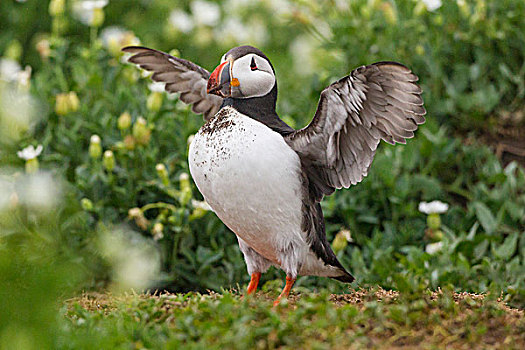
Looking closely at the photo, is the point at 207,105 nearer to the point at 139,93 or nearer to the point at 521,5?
the point at 139,93

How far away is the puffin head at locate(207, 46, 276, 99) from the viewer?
2.91 metres

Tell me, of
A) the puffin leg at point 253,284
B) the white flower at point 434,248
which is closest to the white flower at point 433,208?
the white flower at point 434,248

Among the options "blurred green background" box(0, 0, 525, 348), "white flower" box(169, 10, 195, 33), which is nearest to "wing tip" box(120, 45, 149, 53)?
"blurred green background" box(0, 0, 525, 348)

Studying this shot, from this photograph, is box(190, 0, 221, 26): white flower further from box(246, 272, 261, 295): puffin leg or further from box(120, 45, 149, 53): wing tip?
box(246, 272, 261, 295): puffin leg

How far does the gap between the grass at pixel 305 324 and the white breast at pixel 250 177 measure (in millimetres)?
359

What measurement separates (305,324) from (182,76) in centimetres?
177

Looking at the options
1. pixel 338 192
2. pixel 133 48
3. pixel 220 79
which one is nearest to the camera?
pixel 220 79

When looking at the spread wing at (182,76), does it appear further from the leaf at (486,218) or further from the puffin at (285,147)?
the leaf at (486,218)

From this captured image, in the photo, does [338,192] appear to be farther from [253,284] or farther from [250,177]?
[250,177]

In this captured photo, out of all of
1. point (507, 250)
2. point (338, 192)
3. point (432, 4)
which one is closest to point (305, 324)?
point (507, 250)

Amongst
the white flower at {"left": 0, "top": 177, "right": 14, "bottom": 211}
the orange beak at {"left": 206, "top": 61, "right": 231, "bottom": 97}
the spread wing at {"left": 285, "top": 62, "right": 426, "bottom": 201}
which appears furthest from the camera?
the white flower at {"left": 0, "top": 177, "right": 14, "bottom": 211}

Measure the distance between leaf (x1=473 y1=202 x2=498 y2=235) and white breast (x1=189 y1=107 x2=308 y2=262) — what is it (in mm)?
1876

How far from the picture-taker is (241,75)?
2.94m

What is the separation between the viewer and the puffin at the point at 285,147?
2.80m
